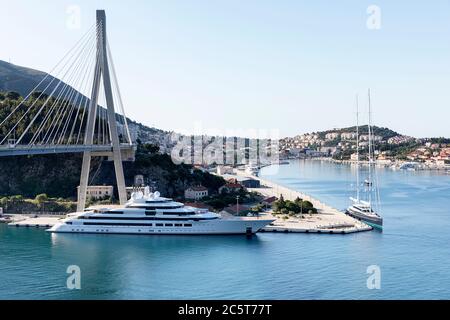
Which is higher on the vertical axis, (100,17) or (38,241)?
(100,17)

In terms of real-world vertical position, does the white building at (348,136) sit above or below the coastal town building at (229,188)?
Result: above

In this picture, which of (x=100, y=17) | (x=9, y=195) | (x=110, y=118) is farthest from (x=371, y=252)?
(x=9, y=195)

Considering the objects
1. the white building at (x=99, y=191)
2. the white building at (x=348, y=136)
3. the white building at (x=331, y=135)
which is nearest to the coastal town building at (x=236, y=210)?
the white building at (x=99, y=191)

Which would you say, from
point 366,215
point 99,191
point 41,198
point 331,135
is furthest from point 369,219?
point 331,135

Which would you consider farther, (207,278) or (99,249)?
(99,249)

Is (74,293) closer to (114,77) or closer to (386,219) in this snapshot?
(114,77)

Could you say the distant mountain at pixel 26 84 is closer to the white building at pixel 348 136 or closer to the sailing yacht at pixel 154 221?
the sailing yacht at pixel 154 221

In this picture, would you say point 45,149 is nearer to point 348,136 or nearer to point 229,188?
point 229,188
